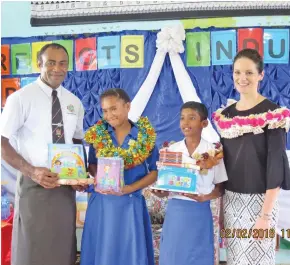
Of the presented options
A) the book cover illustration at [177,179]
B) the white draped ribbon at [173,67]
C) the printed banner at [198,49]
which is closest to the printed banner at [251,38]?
the printed banner at [198,49]

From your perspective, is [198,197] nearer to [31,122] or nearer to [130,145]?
[130,145]

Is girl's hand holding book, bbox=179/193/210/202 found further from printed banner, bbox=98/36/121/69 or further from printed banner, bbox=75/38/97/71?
printed banner, bbox=75/38/97/71

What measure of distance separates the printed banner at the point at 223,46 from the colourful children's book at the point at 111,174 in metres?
2.46

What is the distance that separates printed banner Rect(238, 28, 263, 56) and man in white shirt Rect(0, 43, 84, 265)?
2.41 m

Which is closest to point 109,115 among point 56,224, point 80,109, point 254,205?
point 80,109

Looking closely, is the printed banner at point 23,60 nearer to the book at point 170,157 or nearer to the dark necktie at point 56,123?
the dark necktie at point 56,123

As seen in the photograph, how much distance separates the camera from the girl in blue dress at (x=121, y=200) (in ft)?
7.87

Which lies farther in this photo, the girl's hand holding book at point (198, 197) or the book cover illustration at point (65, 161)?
the book cover illustration at point (65, 161)

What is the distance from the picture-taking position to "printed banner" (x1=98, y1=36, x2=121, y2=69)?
445cm

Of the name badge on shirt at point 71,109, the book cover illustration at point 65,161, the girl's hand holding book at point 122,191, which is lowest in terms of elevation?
the girl's hand holding book at point 122,191

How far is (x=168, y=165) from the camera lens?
7.38 ft

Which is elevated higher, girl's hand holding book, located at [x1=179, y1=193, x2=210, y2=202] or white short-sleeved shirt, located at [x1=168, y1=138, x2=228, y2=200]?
white short-sleeved shirt, located at [x1=168, y1=138, x2=228, y2=200]

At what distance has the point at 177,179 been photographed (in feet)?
7.25
